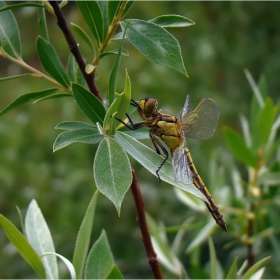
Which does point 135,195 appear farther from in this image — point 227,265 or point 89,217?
point 227,265

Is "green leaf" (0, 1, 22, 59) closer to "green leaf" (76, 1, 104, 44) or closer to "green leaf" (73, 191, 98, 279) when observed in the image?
"green leaf" (76, 1, 104, 44)

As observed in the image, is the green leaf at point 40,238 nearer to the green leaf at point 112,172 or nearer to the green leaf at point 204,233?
the green leaf at point 112,172

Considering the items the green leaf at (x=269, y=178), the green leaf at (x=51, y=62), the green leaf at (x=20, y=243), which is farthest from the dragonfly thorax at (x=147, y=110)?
the green leaf at (x=269, y=178)

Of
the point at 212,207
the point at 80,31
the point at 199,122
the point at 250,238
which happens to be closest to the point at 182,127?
the point at 199,122

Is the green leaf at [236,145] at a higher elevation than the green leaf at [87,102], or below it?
below

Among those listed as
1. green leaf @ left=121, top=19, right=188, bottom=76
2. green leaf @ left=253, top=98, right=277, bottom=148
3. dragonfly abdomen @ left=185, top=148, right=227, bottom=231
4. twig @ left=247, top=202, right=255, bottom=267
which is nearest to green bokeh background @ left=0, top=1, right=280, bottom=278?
twig @ left=247, top=202, right=255, bottom=267
